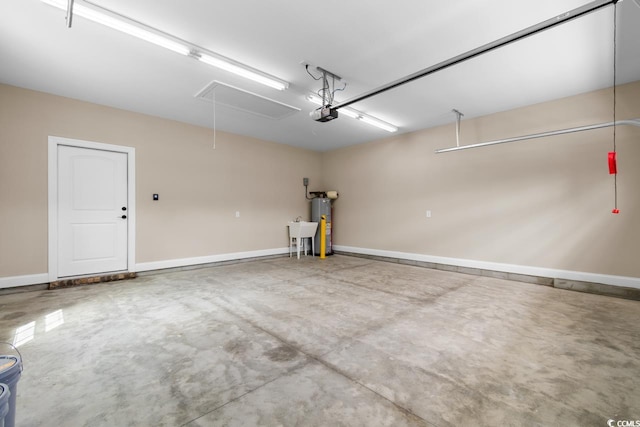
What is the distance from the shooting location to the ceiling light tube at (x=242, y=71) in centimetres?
292

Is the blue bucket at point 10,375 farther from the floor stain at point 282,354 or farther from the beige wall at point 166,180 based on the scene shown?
the beige wall at point 166,180

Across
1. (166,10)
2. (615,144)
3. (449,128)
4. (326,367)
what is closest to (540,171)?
(615,144)

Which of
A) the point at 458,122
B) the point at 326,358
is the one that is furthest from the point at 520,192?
the point at 326,358

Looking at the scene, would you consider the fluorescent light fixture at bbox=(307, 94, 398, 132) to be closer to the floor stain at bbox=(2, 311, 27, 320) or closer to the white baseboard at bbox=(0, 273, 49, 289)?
the floor stain at bbox=(2, 311, 27, 320)

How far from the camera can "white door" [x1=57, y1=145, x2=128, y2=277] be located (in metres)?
4.10

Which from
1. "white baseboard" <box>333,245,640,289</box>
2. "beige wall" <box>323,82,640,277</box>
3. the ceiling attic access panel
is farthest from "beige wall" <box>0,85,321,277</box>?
"white baseboard" <box>333,245,640,289</box>

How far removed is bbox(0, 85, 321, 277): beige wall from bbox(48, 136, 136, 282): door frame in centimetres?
7

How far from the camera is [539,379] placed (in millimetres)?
1802

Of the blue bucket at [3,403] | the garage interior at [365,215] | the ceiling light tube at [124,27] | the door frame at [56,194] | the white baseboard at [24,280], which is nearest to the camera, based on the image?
the blue bucket at [3,403]

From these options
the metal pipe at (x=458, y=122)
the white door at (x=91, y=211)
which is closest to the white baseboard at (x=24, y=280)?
the white door at (x=91, y=211)

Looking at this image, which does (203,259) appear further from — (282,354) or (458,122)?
(458,122)

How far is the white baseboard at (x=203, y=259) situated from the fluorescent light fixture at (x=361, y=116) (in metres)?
3.74

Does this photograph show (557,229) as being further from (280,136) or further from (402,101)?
(280,136)

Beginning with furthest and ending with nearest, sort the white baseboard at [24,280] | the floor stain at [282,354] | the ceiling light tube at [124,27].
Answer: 1. the white baseboard at [24,280]
2. the ceiling light tube at [124,27]
3. the floor stain at [282,354]
